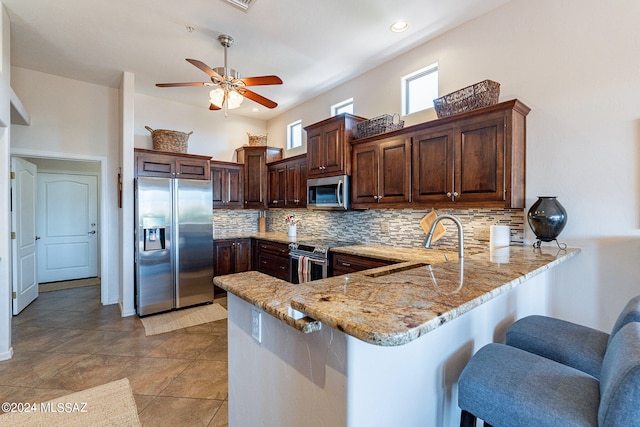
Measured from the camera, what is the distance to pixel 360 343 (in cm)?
86

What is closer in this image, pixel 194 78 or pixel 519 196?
pixel 519 196

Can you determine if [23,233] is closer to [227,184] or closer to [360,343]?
[227,184]

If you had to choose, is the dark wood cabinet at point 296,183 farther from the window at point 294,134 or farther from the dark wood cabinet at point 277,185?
the window at point 294,134

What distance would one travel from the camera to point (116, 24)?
289 cm

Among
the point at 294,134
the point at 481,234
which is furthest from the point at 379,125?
the point at 294,134

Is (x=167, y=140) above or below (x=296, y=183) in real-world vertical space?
above

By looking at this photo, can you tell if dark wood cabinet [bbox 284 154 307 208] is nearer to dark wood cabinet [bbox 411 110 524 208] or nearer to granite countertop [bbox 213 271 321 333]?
dark wood cabinet [bbox 411 110 524 208]

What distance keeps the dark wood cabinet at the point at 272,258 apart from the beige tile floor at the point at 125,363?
108 centimetres

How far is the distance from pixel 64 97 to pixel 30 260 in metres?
2.39

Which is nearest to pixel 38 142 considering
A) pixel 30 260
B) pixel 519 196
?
pixel 30 260

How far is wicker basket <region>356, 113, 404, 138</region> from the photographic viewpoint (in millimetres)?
3211

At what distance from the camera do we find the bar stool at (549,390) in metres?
0.75

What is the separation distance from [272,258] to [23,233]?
3.38 metres

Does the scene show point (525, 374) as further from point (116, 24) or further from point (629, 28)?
point (116, 24)
